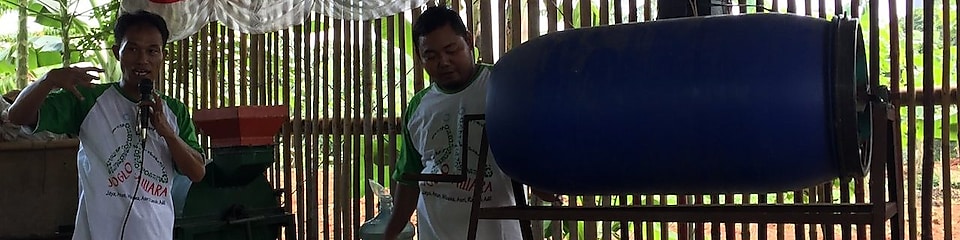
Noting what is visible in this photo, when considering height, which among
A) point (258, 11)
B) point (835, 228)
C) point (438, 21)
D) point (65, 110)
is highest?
point (258, 11)

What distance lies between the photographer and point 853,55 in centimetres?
146

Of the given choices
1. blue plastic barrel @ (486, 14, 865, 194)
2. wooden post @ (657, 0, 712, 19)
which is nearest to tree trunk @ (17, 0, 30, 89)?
wooden post @ (657, 0, 712, 19)

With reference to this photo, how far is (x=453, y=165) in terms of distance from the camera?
2043 mm

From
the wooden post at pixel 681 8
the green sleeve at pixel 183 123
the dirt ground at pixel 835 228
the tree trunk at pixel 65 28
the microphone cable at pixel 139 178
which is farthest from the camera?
the tree trunk at pixel 65 28

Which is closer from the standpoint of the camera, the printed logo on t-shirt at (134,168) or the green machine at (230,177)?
the printed logo on t-shirt at (134,168)

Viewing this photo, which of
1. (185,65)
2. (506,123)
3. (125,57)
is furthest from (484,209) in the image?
(185,65)

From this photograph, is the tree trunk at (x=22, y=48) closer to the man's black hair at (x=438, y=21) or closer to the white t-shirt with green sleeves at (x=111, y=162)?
the white t-shirt with green sleeves at (x=111, y=162)

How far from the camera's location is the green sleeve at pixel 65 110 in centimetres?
190

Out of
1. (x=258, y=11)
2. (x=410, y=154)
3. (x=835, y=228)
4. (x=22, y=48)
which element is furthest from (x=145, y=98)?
(x=22, y=48)

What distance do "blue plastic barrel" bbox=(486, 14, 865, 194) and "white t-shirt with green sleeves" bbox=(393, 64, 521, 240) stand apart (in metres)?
0.30

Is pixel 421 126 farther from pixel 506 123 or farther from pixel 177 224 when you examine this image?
pixel 177 224

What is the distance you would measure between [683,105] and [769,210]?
0.29 m

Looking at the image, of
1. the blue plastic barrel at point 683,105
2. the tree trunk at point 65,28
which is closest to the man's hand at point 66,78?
the blue plastic barrel at point 683,105

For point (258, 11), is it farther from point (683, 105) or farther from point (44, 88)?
point (683, 105)
